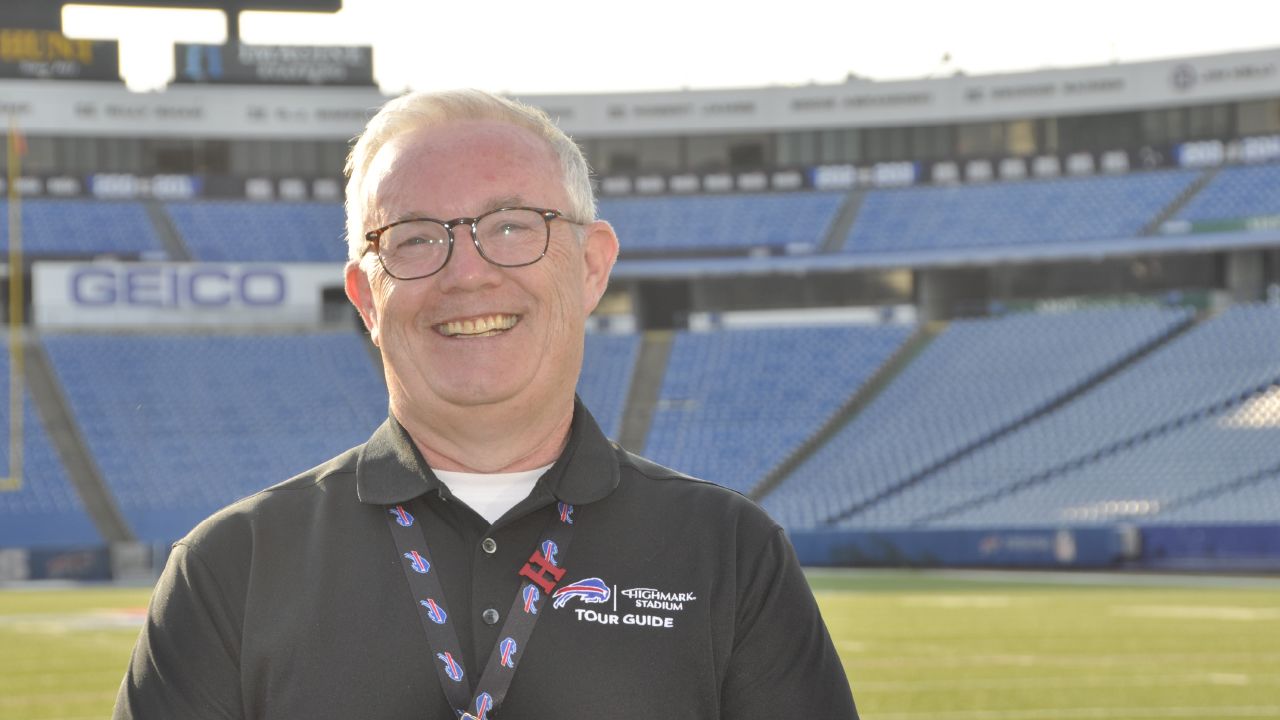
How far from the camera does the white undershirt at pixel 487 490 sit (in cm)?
239

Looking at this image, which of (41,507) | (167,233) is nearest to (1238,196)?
(167,233)

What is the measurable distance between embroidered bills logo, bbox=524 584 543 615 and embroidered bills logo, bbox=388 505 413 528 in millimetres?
198

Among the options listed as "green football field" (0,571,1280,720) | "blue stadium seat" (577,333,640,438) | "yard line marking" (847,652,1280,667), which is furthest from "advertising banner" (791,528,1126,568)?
"yard line marking" (847,652,1280,667)

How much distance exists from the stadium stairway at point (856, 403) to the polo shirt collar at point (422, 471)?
3245 cm

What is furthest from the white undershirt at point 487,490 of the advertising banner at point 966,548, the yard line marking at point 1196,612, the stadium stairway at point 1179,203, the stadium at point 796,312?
the stadium stairway at point 1179,203

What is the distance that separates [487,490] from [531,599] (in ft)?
0.71

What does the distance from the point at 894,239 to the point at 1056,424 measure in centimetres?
914

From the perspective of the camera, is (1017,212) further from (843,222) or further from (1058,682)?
(1058,682)

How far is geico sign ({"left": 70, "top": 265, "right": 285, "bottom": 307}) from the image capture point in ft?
137

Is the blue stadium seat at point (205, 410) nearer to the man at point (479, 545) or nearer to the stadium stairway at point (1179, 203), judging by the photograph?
the stadium stairway at point (1179, 203)

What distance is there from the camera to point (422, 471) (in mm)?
2348

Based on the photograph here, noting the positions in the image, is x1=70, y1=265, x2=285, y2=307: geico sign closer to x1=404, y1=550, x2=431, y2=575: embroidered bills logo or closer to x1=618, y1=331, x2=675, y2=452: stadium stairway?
x1=618, y1=331, x2=675, y2=452: stadium stairway

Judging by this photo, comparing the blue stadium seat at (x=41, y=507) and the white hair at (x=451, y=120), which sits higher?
the white hair at (x=451, y=120)

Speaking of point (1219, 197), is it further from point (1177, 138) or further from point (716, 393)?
point (716, 393)
